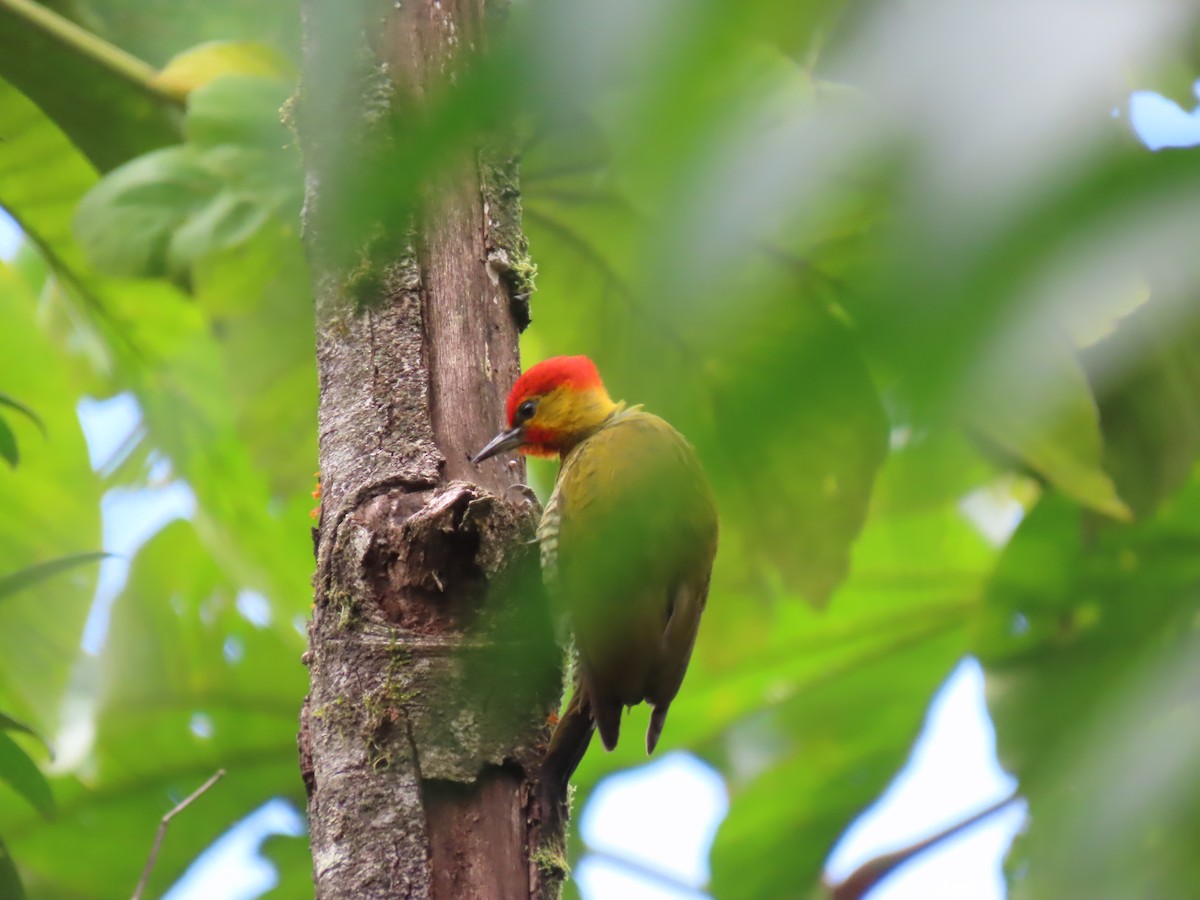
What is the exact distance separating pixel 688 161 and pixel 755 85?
87 millimetres

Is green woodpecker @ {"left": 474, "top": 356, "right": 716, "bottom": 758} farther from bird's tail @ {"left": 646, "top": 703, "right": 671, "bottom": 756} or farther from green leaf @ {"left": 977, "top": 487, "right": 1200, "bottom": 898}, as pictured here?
green leaf @ {"left": 977, "top": 487, "right": 1200, "bottom": 898}

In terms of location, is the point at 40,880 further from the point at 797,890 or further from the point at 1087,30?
the point at 1087,30

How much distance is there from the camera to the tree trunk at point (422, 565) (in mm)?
1840

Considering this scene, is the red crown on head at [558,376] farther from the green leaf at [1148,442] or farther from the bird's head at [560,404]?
the green leaf at [1148,442]

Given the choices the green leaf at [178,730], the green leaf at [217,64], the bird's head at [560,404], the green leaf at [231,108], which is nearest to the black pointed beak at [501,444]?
the bird's head at [560,404]

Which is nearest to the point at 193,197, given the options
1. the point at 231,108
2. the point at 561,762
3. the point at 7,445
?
the point at 231,108

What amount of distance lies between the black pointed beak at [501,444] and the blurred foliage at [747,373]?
480 mm

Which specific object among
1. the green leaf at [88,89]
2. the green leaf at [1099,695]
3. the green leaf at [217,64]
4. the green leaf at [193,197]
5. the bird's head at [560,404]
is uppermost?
the green leaf at [88,89]

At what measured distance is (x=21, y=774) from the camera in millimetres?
1839

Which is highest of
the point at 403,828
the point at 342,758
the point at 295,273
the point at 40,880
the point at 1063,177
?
the point at 295,273

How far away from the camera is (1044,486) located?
301 cm

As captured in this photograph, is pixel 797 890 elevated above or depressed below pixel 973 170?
above

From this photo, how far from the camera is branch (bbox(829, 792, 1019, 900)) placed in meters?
2.42

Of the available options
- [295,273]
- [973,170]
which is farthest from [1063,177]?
[295,273]
